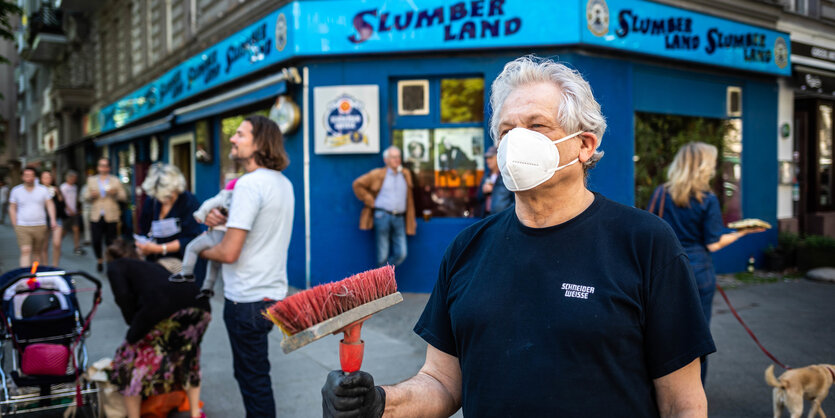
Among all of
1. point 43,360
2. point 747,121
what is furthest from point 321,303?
point 747,121

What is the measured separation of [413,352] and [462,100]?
424 centimetres

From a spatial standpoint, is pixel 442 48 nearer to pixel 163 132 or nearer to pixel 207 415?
pixel 207 415

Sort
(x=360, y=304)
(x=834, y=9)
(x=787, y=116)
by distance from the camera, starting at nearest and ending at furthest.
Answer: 1. (x=360, y=304)
2. (x=787, y=116)
3. (x=834, y=9)

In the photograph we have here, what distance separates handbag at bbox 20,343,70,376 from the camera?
4.16m

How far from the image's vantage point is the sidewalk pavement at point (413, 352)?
474 centimetres

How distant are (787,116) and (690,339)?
12.5 m

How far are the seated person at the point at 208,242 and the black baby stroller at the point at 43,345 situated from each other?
89 centimetres

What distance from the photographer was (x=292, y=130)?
9.41 m

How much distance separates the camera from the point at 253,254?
3635 mm

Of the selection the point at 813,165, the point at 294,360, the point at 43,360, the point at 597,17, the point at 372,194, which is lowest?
the point at 294,360

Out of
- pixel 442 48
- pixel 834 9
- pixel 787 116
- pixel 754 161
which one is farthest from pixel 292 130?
pixel 834 9

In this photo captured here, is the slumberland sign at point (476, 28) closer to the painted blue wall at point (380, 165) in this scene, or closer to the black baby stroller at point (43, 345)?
the painted blue wall at point (380, 165)

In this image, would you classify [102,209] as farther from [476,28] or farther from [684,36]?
[684,36]

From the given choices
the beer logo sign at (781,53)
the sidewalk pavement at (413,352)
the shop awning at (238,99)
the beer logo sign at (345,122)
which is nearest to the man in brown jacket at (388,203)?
the beer logo sign at (345,122)
